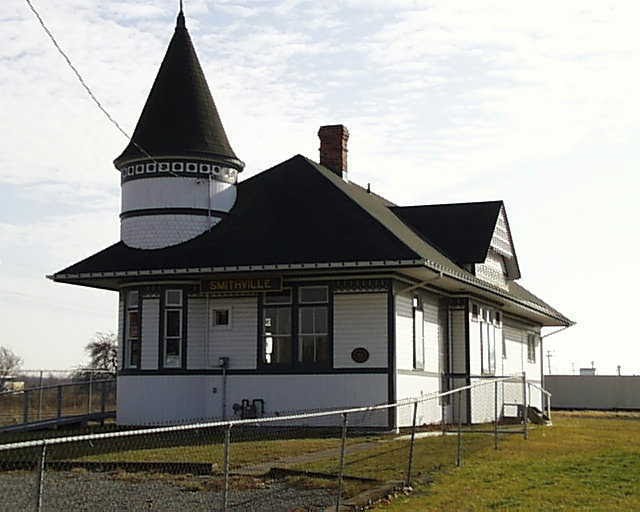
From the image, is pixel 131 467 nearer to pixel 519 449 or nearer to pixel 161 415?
pixel 519 449

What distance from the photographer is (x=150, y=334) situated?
27250 millimetres

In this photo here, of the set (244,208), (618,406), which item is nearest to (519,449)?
(244,208)

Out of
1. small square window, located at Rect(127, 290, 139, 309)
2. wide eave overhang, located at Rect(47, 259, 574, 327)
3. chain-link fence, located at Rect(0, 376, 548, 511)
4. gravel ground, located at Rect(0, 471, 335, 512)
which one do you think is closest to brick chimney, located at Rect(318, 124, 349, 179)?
wide eave overhang, located at Rect(47, 259, 574, 327)

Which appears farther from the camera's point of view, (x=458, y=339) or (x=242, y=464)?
(x=458, y=339)

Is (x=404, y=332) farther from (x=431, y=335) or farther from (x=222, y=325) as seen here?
(x=222, y=325)

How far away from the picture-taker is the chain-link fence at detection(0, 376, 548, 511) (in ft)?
41.9

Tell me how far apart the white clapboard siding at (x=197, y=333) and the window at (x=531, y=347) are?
17.8 m

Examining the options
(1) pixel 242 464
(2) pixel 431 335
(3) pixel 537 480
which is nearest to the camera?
(3) pixel 537 480

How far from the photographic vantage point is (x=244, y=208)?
1130 inches

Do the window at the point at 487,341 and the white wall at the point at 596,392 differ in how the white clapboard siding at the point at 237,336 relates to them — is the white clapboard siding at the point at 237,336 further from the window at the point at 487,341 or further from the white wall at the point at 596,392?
the white wall at the point at 596,392

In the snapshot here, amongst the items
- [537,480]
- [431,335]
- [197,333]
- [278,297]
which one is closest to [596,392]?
[431,335]

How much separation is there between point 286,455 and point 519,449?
15.6 feet

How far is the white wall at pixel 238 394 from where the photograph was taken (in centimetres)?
2564

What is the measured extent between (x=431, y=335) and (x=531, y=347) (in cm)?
1383
